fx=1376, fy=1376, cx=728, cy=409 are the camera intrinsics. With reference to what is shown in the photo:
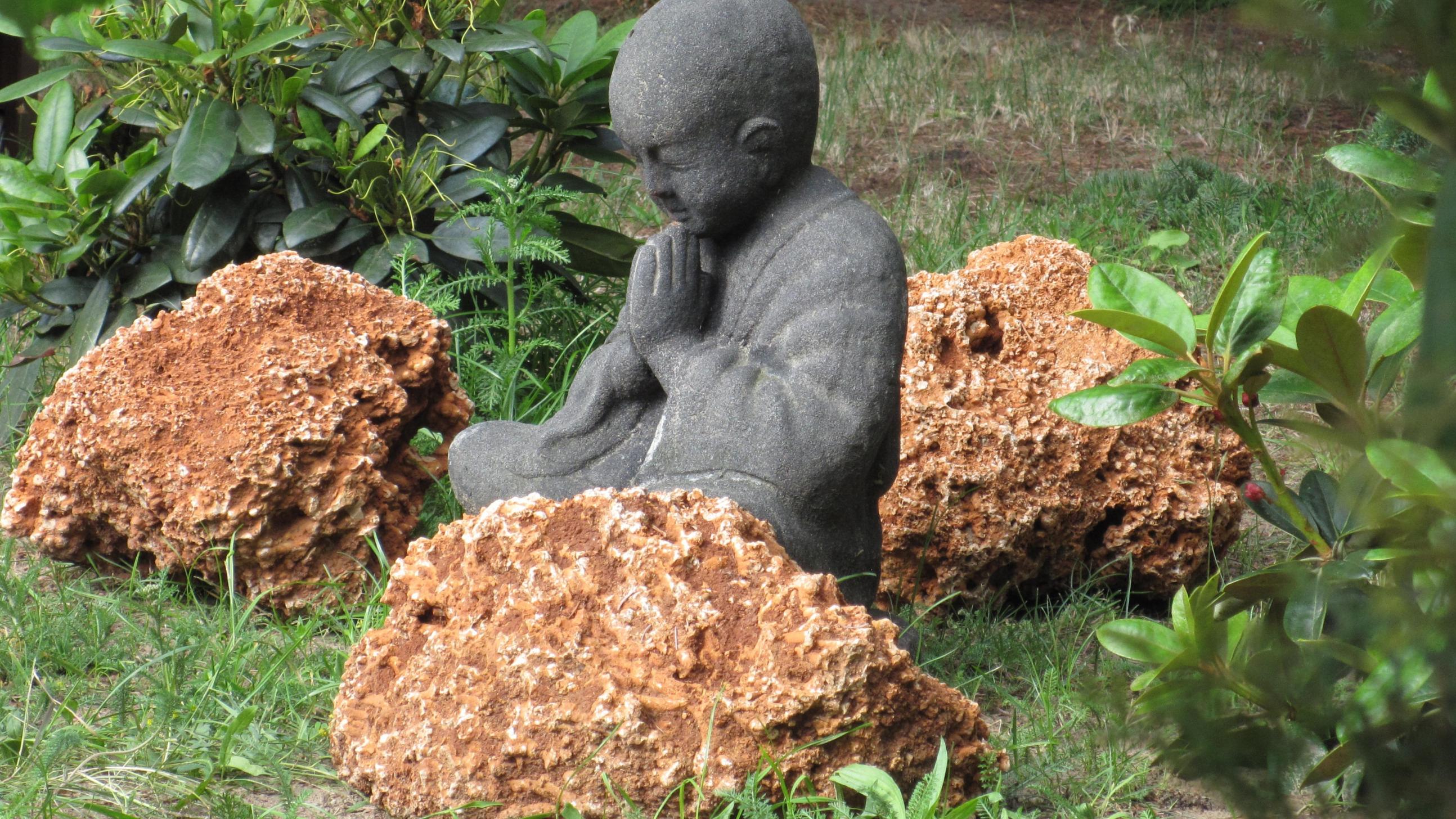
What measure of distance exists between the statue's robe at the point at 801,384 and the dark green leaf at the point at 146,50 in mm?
1657

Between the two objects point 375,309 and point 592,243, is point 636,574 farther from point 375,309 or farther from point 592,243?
point 592,243

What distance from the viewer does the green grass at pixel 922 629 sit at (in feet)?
7.70

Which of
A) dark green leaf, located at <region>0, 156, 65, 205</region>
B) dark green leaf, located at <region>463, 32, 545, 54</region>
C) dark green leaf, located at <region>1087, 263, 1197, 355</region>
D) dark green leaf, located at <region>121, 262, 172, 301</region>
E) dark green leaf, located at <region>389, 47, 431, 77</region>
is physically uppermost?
dark green leaf, located at <region>1087, 263, 1197, 355</region>

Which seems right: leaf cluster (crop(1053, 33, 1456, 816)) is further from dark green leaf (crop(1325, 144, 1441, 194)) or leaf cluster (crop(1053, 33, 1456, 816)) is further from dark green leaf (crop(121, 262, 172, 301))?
dark green leaf (crop(121, 262, 172, 301))

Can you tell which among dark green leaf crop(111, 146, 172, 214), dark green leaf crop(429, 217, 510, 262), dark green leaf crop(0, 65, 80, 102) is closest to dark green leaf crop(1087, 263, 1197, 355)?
dark green leaf crop(429, 217, 510, 262)


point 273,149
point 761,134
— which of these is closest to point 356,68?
point 273,149

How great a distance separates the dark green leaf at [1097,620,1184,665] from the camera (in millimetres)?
2094

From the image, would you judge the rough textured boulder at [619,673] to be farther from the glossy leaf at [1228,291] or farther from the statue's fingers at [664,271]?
the glossy leaf at [1228,291]

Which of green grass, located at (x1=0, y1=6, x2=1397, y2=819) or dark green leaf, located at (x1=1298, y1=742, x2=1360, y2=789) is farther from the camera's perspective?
green grass, located at (x1=0, y1=6, x2=1397, y2=819)

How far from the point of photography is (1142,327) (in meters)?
2.24

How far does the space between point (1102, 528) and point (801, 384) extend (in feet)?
4.30

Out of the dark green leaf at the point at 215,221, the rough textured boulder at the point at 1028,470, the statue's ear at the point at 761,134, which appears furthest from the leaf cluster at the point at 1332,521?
the dark green leaf at the point at 215,221

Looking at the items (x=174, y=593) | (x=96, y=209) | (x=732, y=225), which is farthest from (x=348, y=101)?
(x=732, y=225)

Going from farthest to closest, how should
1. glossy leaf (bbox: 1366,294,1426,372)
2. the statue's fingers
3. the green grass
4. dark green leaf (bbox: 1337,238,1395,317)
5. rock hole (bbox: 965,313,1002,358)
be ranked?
rock hole (bbox: 965,313,1002,358) → the statue's fingers → the green grass → dark green leaf (bbox: 1337,238,1395,317) → glossy leaf (bbox: 1366,294,1426,372)
